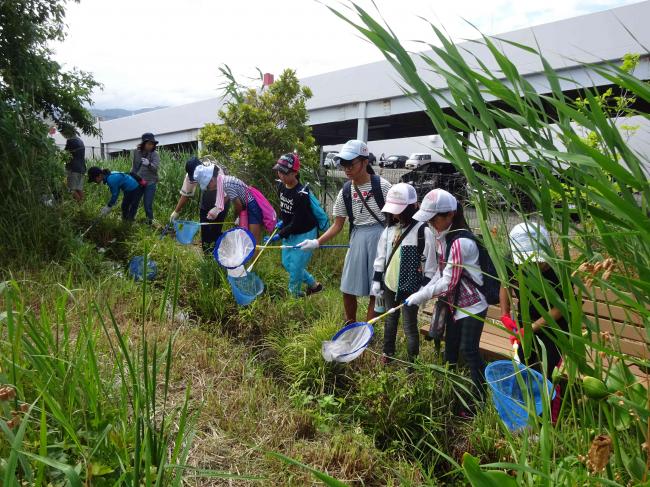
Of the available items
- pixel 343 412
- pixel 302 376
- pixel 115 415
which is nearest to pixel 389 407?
pixel 343 412

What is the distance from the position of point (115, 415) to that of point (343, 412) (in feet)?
5.26

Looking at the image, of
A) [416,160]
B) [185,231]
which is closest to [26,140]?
[185,231]

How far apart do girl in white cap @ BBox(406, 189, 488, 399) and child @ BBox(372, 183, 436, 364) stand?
0.18m

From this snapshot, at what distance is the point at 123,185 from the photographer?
7.09 meters

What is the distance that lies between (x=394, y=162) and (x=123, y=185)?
22.0m

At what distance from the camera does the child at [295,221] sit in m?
4.64

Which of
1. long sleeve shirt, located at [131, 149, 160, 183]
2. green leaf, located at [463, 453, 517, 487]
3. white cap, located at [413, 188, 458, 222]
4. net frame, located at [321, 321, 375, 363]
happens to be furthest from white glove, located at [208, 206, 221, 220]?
green leaf, located at [463, 453, 517, 487]

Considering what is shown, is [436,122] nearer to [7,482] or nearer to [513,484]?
[513,484]

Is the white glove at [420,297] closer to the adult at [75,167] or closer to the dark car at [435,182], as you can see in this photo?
the dark car at [435,182]

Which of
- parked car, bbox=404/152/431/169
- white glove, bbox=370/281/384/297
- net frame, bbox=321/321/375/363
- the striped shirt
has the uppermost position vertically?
parked car, bbox=404/152/431/169

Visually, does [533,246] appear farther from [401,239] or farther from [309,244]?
[309,244]

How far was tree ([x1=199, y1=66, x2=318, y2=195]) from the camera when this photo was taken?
7598 mm

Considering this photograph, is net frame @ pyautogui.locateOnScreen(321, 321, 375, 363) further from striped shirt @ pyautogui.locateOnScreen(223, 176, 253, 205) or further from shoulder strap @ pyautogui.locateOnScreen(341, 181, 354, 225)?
striped shirt @ pyautogui.locateOnScreen(223, 176, 253, 205)

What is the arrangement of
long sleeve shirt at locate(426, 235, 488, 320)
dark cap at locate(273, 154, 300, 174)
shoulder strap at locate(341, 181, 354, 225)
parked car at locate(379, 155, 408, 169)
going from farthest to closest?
parked car at locate(379, 155, 408, 169) → dark cap at locate(273, 154, 300, 174) → shoulder strap at locate(341, 181, 354, 225) → long sleeve shirt at locate(426, 235, 488, 320)
